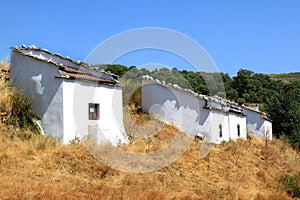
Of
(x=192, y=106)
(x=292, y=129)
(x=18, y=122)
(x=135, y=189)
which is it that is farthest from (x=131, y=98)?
(x=292, y=129)

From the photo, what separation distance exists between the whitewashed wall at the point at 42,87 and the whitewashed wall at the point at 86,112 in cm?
28

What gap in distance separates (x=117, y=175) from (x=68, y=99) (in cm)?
333

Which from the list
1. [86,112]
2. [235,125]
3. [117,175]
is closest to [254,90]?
[235,125]

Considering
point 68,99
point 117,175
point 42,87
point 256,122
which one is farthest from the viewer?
point 256,122

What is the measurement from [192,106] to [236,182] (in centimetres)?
651

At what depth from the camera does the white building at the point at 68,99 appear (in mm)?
12344

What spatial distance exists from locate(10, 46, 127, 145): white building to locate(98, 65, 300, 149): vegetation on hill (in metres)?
5.58

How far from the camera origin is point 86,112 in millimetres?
13141

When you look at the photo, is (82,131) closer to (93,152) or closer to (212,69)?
(93,152)

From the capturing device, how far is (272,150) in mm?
21469

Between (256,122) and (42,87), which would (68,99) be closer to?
(42,87)

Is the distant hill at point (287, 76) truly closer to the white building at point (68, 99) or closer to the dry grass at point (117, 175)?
the dry grass at point (117, 175)

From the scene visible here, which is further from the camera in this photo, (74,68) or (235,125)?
(235,125)

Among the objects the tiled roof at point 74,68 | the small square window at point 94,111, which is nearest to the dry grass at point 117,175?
the small square window at point 94,111
